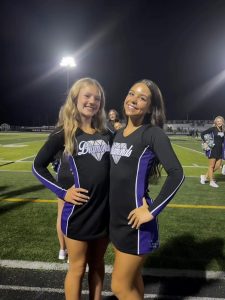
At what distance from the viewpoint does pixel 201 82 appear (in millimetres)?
66062

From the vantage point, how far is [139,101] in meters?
2.50

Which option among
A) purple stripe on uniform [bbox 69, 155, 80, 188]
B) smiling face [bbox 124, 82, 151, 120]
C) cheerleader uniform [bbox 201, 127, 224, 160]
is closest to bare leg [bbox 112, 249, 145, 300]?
purple stripe on uniform [bbox 69, 155, 80, 188]

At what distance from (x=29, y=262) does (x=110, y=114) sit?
14.6ft

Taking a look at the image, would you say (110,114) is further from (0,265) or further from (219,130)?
(0,265)

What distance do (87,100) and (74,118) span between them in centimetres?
17

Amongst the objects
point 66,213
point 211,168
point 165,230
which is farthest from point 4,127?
point 66,213

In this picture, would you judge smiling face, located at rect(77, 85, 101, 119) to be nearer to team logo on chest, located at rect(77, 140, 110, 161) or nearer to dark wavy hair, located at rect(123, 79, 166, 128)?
team logo on chest, located at rect(77, 140, 110, 161)

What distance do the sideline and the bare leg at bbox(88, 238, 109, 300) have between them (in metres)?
1.13

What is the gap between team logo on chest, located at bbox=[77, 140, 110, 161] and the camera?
2600 millimetres

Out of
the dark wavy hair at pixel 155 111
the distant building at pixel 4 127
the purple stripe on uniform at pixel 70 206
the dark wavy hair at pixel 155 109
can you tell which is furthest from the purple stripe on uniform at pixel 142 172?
the distant building at pixel 4 127

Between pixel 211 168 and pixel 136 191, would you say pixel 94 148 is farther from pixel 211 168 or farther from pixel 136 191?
pixel 211 168

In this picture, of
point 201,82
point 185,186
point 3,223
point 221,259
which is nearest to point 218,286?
point 221,259

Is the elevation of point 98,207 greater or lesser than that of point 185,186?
greater

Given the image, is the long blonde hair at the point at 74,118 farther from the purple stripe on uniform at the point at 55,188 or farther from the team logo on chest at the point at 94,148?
the purple stripe on uniform at the point at 55,188
